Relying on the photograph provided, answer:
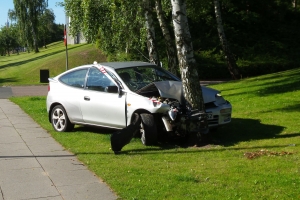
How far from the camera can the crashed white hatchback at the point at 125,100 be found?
30.8 ft

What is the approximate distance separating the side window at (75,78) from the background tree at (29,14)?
5782 centimetres

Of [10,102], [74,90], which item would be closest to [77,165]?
[74,90]

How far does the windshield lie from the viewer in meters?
10.4

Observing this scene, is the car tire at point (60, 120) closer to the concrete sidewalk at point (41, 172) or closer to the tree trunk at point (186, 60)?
the concrete sidewalk at point (41, 172)

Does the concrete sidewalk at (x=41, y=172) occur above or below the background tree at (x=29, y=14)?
below

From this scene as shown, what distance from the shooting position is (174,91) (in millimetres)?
9906

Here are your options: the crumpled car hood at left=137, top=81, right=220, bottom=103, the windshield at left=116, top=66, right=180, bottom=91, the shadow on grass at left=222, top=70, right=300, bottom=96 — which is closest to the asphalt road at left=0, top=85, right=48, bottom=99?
the shadow on grass at left=222, top=70, right=300, bottom=96

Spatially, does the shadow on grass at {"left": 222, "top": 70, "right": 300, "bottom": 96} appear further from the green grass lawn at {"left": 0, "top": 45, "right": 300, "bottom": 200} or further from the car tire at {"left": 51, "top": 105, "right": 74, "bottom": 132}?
the car tire at {"left": 51, "top": 105, "right": 74, "bottom": 132}

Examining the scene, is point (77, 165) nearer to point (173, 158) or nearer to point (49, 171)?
point (49, 171)

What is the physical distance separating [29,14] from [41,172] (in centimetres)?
6265

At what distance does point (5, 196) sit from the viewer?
6.53 m

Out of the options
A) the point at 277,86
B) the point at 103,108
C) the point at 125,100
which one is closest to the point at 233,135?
the point at 125,100

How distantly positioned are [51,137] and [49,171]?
3127mm

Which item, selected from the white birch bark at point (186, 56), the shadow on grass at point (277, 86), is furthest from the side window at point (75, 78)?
the shadow on grass at point (277, 86)
